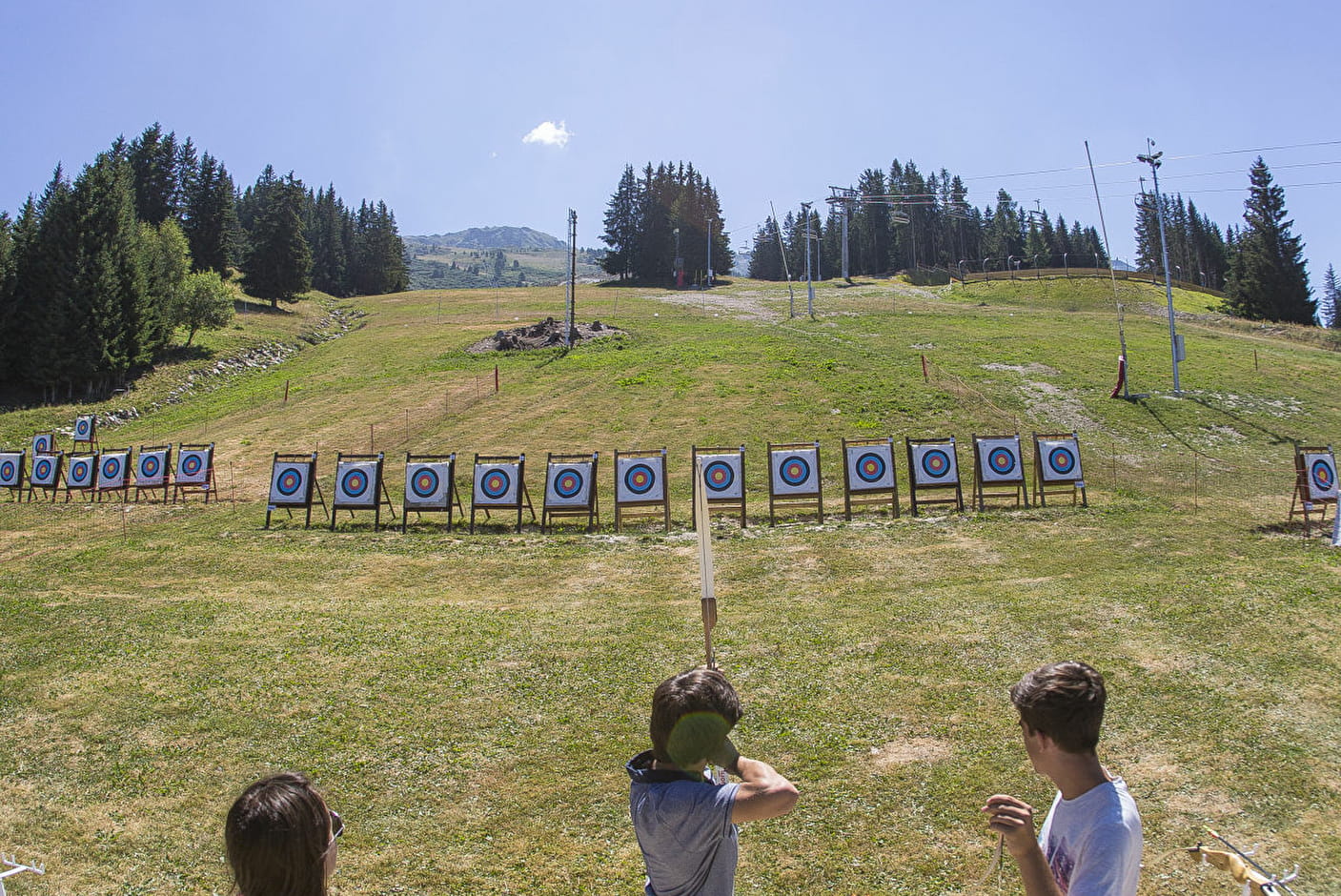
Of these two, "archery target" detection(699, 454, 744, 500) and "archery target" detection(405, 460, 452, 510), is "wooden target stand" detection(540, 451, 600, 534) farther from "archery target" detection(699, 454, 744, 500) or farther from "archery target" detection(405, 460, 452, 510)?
"archery target" detection(699, 454, 744, 500)

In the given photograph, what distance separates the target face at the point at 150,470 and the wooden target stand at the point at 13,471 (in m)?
4.17

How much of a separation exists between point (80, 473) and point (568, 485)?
640 inches

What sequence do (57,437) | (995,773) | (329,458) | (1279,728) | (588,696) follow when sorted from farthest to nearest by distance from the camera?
(57,437) < (329,458) < (588,696) < (1279,728) < (995,773)

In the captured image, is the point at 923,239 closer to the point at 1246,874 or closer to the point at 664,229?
the point at 664,229

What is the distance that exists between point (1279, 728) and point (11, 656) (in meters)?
13.0

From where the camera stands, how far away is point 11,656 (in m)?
9.39

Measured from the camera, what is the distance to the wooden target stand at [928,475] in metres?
17.7

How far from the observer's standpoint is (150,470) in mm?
22656

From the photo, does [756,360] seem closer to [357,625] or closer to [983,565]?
[983,565]

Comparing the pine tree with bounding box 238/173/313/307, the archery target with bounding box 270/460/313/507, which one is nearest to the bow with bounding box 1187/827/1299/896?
the archery target with bounding box 270/460/313/507

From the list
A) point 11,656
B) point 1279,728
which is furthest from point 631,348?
point 1279,728

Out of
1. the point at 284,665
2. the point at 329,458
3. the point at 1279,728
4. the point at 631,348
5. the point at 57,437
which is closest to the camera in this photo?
the point at 1279,728

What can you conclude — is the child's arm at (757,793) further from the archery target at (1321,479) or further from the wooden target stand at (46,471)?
the wooden target stand at (46,471)

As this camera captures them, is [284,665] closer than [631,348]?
Yes
